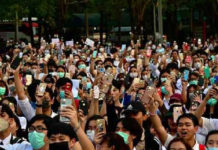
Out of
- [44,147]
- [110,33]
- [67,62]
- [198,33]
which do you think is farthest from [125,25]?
[44,147]

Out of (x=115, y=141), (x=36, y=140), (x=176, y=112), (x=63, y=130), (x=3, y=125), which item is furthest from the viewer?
(x=176, y=112)

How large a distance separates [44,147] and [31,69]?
918 cm

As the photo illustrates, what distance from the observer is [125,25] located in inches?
2202

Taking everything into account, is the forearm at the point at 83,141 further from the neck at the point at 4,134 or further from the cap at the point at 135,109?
the cap at the point at 135,109

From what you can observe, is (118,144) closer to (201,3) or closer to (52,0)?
(52,0)

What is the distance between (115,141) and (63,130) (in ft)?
1.90

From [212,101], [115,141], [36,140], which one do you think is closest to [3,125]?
[36,140]

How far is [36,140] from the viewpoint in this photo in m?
7.25

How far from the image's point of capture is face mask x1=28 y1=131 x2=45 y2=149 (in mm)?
7199

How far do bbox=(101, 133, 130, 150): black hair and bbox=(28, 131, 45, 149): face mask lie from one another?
86 centimetres

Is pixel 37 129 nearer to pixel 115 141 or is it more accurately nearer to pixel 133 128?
pixel 133 128

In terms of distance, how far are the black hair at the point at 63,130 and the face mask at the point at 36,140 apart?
29 cm

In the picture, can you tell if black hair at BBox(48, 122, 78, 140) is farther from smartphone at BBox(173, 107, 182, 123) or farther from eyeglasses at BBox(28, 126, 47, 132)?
smartphone at BBox(173, 107, 182, 123)

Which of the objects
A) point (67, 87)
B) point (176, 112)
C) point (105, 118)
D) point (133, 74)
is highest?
point (67, 87)
